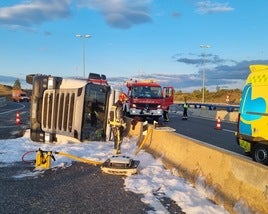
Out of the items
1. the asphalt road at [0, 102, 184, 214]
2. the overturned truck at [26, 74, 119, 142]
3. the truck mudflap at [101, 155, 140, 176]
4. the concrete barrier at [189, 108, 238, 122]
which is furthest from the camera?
the concrete barrier at [189, 108, 238, 122]

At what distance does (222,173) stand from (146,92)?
19.7 metres

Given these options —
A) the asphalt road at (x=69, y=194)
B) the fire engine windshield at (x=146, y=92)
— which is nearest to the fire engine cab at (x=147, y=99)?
the fire engine windshield at (x=146, y=92)

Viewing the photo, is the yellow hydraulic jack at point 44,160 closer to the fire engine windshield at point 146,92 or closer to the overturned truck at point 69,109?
the overturned truck at point 69,109

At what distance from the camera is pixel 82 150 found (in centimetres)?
1270

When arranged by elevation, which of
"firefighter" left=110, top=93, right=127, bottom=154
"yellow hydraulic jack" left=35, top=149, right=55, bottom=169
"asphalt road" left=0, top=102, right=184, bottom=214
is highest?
"firefighter" left=110, top=93, right=127, bottom=154

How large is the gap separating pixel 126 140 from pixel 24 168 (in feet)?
19.9

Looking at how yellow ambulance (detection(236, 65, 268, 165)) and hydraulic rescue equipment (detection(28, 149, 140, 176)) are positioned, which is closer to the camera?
hydraulic rescue equipment (detection(28, 149, 140, 176))

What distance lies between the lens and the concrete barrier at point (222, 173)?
18.3ft

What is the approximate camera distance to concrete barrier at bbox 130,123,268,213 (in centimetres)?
559

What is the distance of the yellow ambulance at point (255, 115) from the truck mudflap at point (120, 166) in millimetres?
3476

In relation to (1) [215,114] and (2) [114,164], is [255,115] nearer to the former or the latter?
(2) [114,164]

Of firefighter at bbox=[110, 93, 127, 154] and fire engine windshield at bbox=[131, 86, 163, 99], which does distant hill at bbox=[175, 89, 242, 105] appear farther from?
firefighter at bbox=[110, 93, 127, 154]

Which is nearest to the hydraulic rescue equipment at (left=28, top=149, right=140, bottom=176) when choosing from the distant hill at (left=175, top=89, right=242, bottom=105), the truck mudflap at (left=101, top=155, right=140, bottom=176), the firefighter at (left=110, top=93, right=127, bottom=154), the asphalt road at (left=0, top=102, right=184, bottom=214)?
the truck mudflap at (left=101, top=155, right=140, bottom=176)

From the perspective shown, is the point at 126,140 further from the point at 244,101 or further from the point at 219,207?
the point at 219,207
